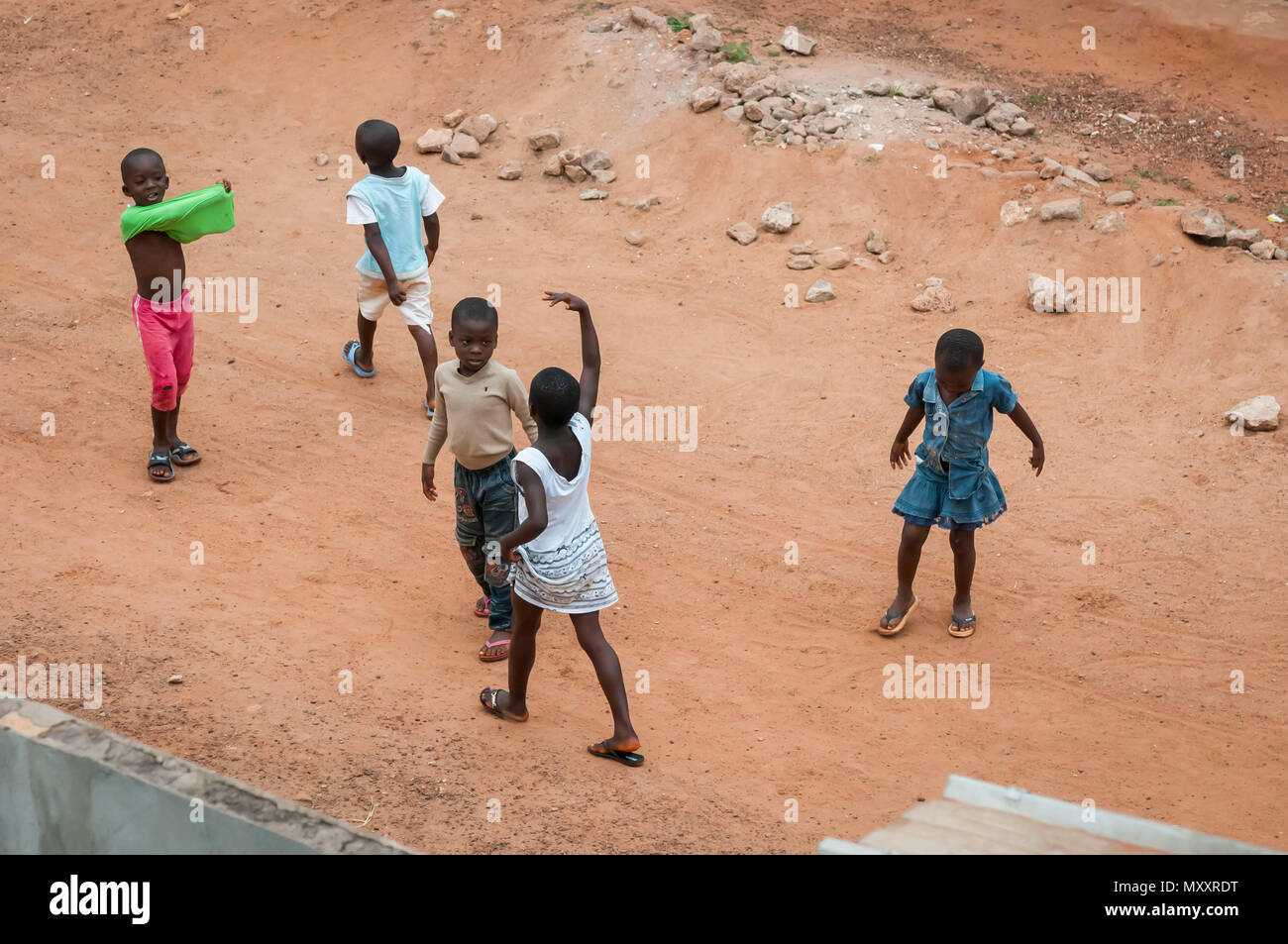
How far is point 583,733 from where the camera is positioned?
469 centimetres

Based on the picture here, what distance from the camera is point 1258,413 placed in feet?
23.0

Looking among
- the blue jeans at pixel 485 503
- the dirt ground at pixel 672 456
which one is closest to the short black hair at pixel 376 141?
the dirt ground at pixel 672 456

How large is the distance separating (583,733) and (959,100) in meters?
7.44

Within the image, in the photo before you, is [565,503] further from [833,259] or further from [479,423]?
[833,259]

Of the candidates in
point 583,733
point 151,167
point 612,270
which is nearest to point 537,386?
point 583,733

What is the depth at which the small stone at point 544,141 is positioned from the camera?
10.4 m

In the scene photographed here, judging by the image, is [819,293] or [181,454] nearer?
[181,454]

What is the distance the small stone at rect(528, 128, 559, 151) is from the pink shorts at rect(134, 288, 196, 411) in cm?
481

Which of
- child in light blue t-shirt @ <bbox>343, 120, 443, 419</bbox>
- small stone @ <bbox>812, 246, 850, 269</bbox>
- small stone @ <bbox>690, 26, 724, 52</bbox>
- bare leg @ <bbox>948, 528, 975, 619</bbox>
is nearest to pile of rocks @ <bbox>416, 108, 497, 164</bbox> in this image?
small stone @ <bbox>690, 26, 724, 52</bbox>

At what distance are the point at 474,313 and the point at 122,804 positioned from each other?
2200mm

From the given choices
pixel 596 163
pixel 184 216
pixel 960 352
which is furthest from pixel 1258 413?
pixel 184 216

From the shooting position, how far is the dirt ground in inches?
181

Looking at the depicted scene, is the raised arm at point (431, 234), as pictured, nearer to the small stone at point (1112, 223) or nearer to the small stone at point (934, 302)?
the small stone at point (934, 302)
